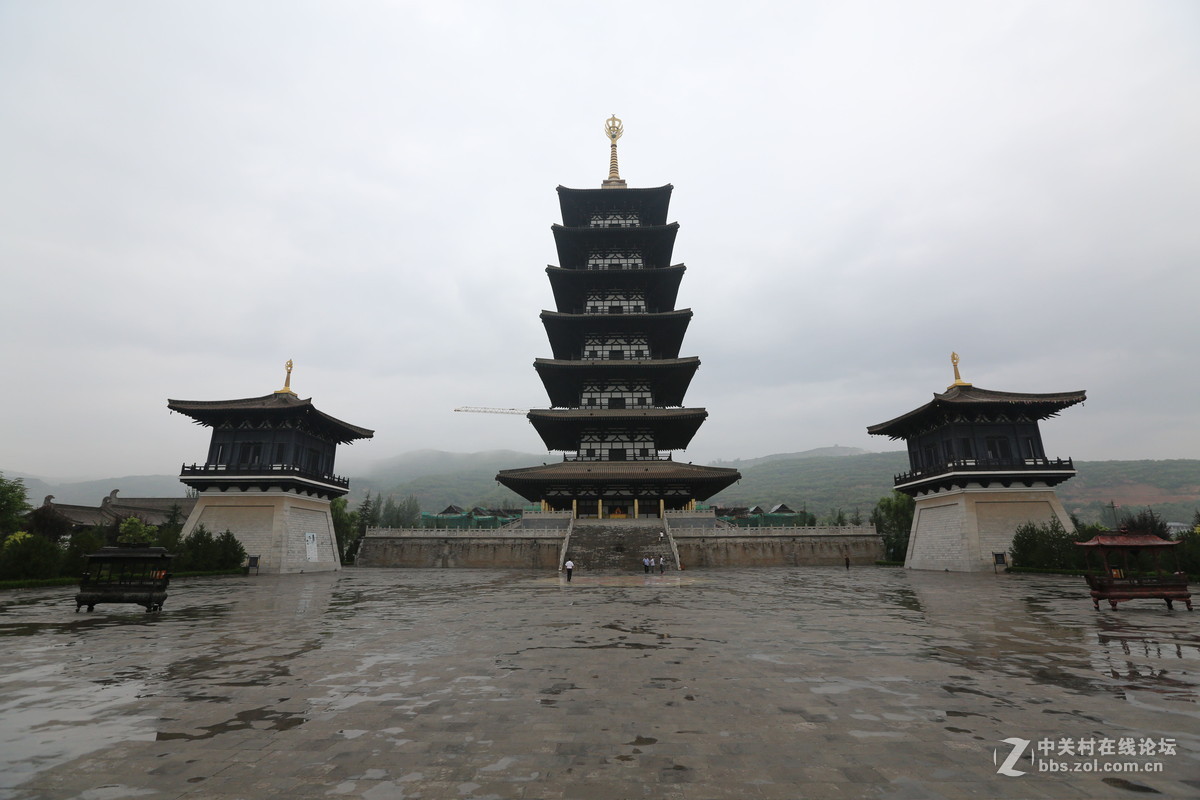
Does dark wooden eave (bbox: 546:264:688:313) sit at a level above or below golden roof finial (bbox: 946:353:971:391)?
above

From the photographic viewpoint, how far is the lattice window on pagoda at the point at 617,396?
39.1 meters

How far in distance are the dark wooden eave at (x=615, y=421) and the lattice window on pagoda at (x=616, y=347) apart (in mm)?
4913

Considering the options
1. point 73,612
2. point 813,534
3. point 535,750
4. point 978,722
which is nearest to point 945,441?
point 813,534

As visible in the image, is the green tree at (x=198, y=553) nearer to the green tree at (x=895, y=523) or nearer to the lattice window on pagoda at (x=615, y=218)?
the lattice window on pagoda at (x=615, y=218)

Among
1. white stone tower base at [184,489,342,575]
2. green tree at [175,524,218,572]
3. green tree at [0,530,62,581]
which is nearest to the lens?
green tree at [0,530,62,581]

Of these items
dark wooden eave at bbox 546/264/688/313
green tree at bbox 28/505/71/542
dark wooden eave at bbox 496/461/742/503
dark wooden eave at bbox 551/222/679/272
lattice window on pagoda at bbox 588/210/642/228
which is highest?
lattice window on pagoda at bbox 588/210/642/228

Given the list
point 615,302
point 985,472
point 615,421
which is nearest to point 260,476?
point 615,421

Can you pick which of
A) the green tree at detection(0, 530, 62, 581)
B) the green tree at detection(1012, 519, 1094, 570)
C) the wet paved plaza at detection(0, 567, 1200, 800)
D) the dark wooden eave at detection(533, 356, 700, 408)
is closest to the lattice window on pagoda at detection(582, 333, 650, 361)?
the dark wooden eave at detection(533, 356, 700, 408)

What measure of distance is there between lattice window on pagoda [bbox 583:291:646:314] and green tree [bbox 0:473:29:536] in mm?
39296

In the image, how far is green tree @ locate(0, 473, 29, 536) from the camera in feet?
110

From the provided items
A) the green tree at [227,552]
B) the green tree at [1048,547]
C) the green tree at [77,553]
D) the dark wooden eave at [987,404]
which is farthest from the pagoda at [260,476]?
the green tree at [1048,547]

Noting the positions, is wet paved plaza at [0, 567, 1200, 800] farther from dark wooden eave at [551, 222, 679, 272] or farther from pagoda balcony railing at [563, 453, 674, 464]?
dark wooden eave at [551, 222, 679, 272]

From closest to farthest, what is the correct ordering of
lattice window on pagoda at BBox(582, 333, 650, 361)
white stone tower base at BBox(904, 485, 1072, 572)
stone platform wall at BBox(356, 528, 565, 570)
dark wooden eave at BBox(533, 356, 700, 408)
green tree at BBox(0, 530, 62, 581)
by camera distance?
green tree at BBox(0, 530, 62, 581) → white stone tower base at BBox(904, 485, 1072, 572) → stone platform wall at BBox(356, 528, 565, 570) → dark wooden eave at BBox(533, 356, 700, 408) → lattice window on pagoda at BBox(582, 333, 650, 361)

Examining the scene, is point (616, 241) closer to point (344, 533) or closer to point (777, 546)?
point (777, 546)
